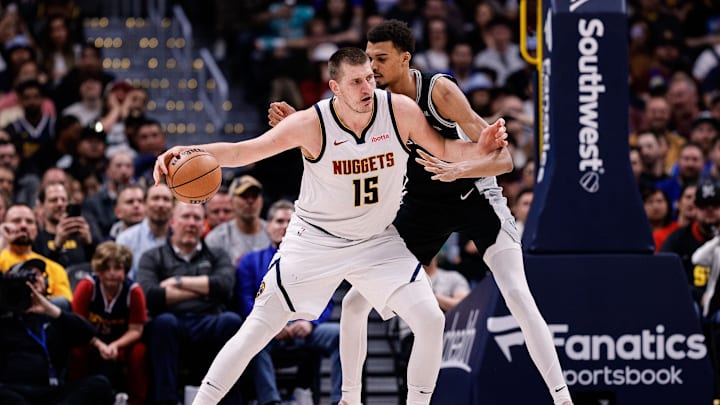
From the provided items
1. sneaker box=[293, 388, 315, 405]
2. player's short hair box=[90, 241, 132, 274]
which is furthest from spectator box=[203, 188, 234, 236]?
sneaker box=[293, 388, 315, 405]

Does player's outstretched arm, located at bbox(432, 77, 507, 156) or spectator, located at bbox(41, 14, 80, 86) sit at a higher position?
spectator, located at bbox(41, 14, 80, 86)

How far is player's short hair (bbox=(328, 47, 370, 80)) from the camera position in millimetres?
6609

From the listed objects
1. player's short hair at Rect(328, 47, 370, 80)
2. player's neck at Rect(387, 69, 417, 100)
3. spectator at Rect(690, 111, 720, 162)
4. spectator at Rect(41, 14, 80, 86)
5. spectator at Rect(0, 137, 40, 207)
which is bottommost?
spectator at Rect(690, 111, 720, 162)

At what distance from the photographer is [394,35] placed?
23.3 feet

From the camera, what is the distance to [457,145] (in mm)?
6859

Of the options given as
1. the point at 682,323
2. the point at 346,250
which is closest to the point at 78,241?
the point at 346,250

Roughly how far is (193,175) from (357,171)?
3.07 ft

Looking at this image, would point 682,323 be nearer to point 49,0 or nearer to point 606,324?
point 606,324

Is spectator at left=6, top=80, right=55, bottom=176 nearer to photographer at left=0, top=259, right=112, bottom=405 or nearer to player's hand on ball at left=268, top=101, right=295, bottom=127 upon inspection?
photographer at left=0, top=259, right=112, bottom=405

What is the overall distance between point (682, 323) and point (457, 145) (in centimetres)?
229

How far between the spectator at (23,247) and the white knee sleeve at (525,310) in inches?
151

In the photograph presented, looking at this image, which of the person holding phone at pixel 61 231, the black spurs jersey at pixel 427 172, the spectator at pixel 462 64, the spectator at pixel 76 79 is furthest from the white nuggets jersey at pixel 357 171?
the spectator at pixel 462 64

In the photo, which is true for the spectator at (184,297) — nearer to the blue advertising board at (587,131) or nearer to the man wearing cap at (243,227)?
the man wearing cap at (243,227)

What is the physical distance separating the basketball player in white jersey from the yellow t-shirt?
3271 millimetres
